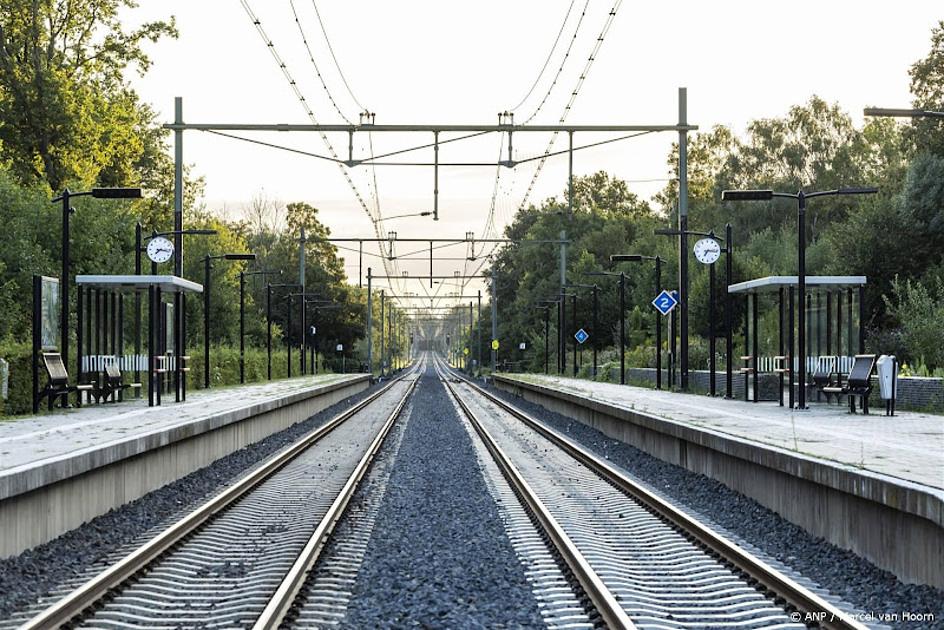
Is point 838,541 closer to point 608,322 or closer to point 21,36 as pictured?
point 21,36

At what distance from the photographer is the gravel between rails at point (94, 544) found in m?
9.05

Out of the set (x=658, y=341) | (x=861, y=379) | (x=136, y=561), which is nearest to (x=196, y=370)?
(x=658, y=341)

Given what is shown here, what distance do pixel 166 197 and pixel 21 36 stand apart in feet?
74.1

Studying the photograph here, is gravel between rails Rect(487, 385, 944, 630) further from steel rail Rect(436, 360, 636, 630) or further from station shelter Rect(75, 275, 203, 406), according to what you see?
station shelter Rect(75, 275, 203, 406)

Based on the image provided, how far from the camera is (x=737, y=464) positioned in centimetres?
1551

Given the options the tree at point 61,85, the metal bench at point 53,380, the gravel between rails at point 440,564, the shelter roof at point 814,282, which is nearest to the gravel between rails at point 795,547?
the gravel between rails at point 440,564

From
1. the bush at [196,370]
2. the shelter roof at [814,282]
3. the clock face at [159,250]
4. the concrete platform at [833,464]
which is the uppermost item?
the clock face at [159,250]

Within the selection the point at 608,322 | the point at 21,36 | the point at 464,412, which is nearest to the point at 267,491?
the point at 464,412

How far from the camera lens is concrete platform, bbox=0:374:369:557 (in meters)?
11.0

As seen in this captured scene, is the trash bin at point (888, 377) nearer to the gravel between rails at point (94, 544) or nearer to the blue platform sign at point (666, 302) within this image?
the gravel between rails at point (94, 544)

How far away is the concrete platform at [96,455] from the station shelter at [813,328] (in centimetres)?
1074

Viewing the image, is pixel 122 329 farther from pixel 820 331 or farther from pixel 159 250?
pixel 820 331

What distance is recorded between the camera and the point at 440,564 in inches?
400

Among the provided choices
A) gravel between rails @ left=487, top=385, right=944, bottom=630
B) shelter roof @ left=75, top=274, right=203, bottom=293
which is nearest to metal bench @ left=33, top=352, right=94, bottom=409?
shelter roof @ left=75, top=274, right=203, bottom=293
